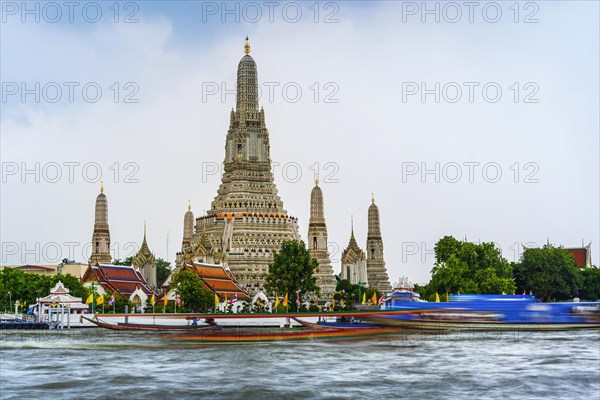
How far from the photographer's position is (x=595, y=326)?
218 feet

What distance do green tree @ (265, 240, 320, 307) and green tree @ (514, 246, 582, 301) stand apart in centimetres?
3204

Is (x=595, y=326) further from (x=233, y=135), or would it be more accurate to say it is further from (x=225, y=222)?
(x=233, y=135)

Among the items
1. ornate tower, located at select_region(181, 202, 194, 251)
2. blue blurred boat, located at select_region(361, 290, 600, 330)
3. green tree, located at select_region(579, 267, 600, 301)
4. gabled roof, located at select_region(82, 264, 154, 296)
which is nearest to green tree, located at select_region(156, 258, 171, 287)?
ornate tower, located at select_region(181, 202, 194, 251)

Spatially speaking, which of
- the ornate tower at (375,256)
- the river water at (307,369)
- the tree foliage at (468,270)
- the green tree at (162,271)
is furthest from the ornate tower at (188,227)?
the river water at (307,369)

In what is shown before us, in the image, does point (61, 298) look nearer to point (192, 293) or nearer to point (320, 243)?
point (192, 293)

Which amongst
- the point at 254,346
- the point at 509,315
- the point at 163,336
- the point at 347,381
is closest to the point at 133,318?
the point at 163,336

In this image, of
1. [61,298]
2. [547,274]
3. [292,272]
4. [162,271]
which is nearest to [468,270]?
[547,274]

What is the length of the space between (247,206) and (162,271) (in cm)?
3969

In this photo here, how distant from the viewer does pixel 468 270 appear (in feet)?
300

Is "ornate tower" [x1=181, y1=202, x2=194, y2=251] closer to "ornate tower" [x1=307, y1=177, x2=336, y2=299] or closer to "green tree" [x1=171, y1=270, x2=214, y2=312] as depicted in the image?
"ornate tower" [x1=307, y1=177, x2=336, y2=299]

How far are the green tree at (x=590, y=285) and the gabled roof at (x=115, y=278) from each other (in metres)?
54.9

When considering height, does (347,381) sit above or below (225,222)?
below

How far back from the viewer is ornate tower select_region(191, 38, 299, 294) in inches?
3959

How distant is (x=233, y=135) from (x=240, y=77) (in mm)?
7275
